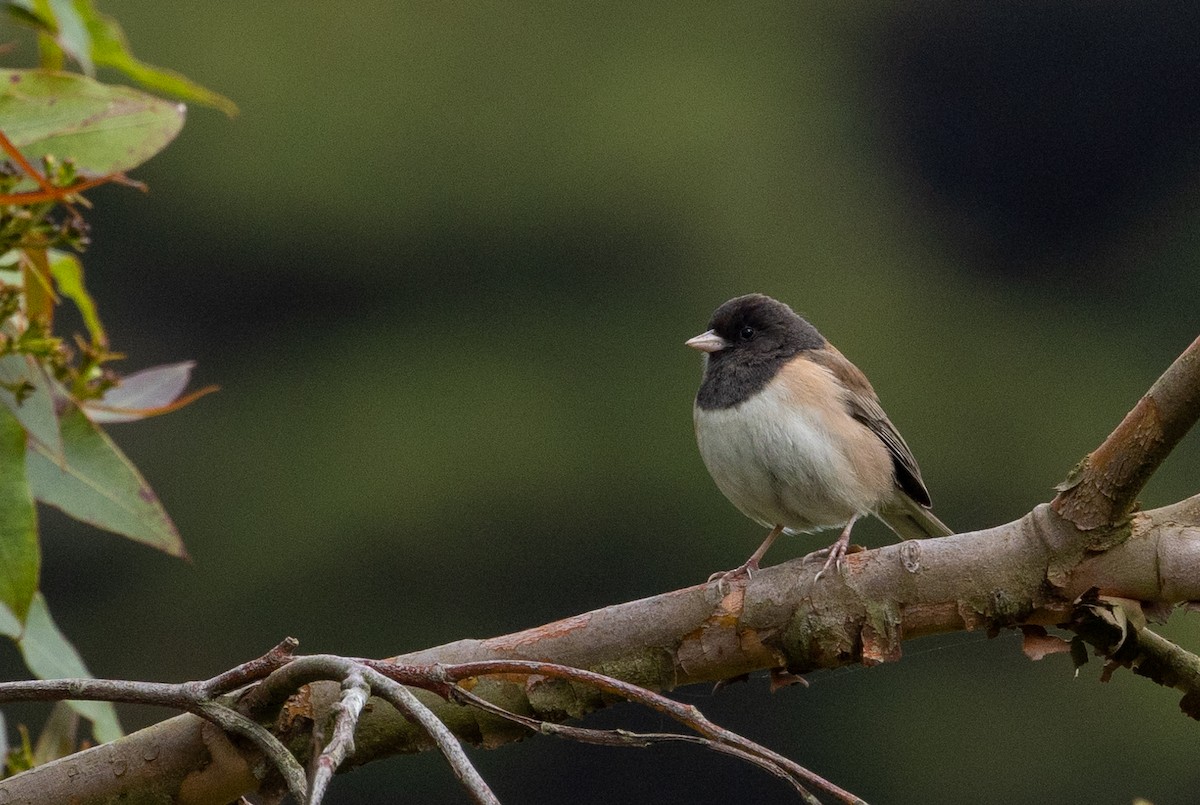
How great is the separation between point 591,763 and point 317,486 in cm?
240

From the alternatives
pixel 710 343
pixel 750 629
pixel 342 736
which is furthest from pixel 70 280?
pixel 710 343

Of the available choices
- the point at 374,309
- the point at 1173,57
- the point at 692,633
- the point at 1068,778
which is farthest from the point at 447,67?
the point at 692,633

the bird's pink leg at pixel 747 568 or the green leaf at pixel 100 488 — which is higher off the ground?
the green leaf at pixel 100 488

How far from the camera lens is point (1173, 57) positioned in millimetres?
9555

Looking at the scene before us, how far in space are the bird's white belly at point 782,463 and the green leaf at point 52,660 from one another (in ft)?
3.29

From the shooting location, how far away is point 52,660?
1.48 metres

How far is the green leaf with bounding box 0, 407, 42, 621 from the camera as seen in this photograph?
1.34 metres

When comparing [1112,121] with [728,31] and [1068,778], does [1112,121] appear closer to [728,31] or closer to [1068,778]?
[728,31]

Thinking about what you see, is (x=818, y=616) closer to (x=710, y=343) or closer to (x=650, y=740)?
(x=650, y=740)

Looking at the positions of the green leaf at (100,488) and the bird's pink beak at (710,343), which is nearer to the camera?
the green leaf at (100,488)

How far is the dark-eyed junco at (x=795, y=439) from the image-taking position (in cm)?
218

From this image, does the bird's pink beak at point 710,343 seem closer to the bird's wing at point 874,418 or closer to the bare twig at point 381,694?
the bird's wing at point 874,418

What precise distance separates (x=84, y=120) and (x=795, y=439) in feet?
3.66

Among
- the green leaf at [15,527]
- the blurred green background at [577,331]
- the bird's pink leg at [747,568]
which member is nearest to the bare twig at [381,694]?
the green leaf at [15,527]
